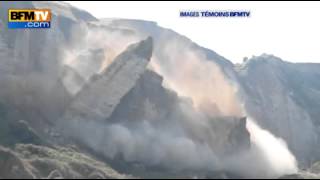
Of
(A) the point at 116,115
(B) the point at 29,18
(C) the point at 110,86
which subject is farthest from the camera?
(C) the point at 110,86

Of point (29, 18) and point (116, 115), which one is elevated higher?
point (29, 18)

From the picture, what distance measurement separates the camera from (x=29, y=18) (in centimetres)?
Result: 15338

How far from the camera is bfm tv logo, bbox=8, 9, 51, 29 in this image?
152500mm

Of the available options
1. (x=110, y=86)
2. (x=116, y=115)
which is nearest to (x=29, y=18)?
(x=110, y=86)

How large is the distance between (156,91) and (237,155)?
23.9 m

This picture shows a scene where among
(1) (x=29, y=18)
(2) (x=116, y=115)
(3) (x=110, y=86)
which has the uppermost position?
(1) (x=29, y=18)

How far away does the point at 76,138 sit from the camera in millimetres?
154750

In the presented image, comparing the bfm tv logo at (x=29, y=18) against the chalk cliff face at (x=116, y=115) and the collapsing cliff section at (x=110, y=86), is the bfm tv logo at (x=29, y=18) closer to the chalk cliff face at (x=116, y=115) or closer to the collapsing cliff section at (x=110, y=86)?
the chalk cliff face at (x=116, y=115)

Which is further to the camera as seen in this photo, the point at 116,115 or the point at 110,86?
the point at 110,86

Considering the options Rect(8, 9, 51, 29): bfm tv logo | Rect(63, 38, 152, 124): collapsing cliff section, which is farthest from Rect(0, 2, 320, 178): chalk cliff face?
Rect(8, 9, 51, 29): bfm tv logo

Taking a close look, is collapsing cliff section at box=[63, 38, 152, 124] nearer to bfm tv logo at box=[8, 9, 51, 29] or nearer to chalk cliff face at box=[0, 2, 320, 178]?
chalk cliff face at box=[0, 2, 320, 178]

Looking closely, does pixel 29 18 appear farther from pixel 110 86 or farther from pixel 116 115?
pixel 116 115

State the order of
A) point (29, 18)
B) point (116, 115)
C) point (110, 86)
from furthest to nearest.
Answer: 1. point (110, 86)
2. point (116, 115)
3. point (29, 18)

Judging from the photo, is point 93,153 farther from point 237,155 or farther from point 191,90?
point 191,90
